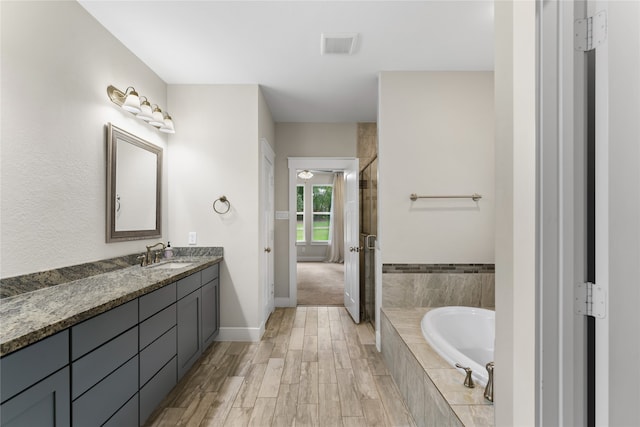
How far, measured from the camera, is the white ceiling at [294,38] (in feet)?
6.57

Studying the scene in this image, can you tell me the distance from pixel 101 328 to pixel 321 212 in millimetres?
7534

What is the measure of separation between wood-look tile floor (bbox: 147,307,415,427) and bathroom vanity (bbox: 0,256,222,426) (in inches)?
8.4

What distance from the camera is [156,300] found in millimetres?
1879

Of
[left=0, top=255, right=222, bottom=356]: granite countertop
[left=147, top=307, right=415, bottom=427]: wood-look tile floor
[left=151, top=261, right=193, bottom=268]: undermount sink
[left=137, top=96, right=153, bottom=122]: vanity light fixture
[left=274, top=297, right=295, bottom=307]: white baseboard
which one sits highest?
[left=137, top=96, right=153, bottom=122]: vanity light fixture

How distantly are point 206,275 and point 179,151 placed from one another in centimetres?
130

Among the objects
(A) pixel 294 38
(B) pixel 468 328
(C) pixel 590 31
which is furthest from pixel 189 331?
(C) pixel 590 31

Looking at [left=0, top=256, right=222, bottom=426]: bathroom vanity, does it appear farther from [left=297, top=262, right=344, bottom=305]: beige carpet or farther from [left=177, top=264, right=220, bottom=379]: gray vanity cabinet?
[left=297, top=262, right=344, bottom=305]: beige carpet

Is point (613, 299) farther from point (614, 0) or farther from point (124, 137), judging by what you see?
point (124, 137)

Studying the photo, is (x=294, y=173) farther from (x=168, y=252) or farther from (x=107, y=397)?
(x=107, y=397)

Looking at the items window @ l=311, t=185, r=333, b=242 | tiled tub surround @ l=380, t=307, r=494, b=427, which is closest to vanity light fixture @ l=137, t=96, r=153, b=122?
tiled tub surround @ l=380, t=307, r=494, b=427

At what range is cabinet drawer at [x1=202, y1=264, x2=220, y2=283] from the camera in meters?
2.68

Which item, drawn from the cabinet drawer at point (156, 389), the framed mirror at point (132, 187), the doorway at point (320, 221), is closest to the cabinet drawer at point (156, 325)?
the cabinet drawer at point (156, 389)

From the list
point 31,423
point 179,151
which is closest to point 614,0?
point 31,423

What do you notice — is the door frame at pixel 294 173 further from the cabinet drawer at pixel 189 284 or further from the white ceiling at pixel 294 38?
the cabinet drawer at pixel 189 284
